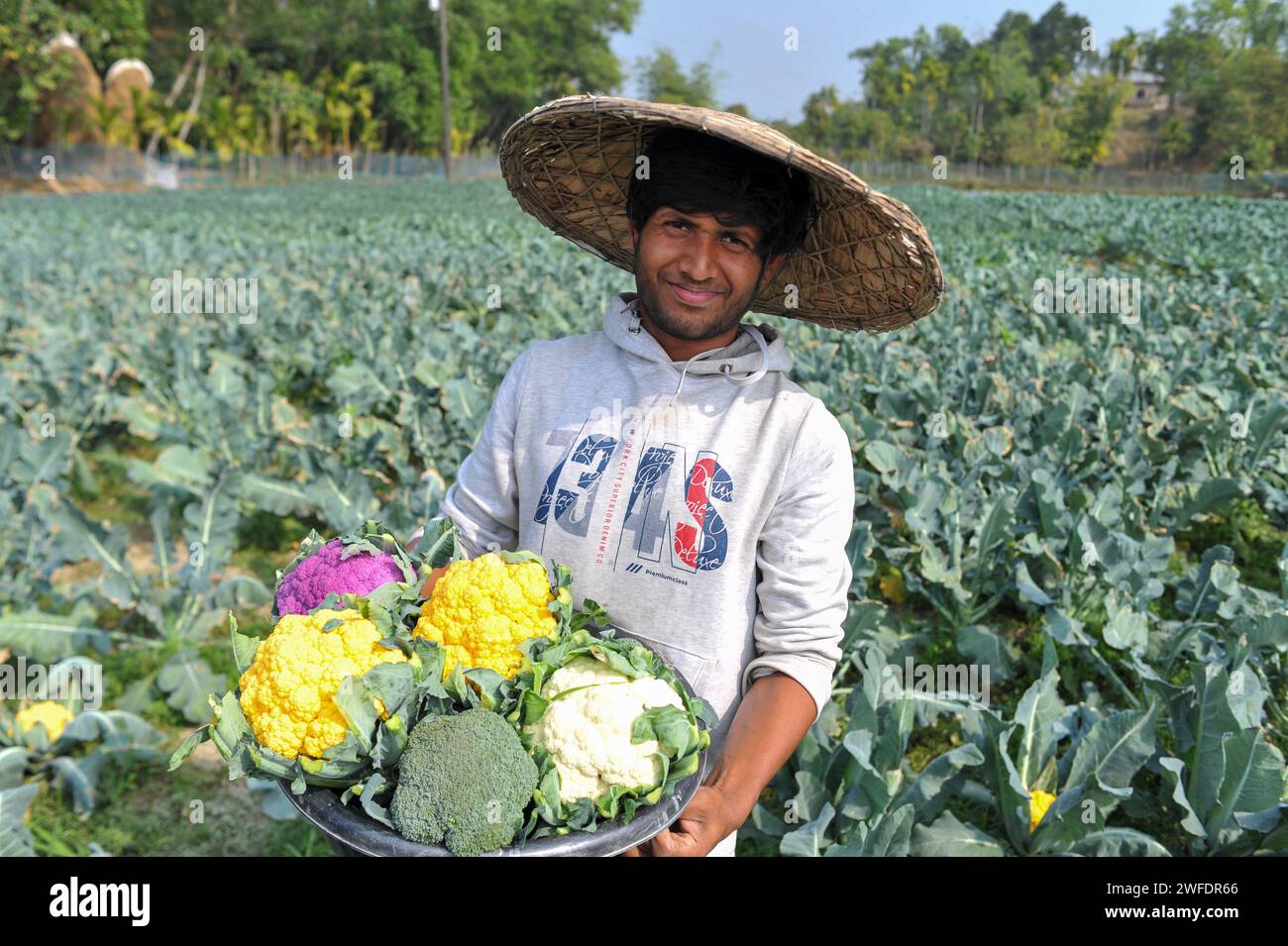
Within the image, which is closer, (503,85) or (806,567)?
(806,567)

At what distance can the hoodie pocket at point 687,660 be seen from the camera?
1564 mm

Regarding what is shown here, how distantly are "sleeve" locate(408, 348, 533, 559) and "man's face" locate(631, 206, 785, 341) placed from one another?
32cm

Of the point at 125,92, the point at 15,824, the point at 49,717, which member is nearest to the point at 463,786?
the point at 15,824

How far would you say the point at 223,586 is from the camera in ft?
12.1

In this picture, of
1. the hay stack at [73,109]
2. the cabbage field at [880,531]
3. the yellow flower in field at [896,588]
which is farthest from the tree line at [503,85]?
the yellow flower in field at [896,588]

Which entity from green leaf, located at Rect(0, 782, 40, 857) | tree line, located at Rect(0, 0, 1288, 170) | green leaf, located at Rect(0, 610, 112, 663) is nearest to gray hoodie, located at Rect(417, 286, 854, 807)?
green leaf, located at Rect(0, 782, 40, 857)

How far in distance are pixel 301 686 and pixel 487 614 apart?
0.93 ft

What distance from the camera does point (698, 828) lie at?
1.35 m

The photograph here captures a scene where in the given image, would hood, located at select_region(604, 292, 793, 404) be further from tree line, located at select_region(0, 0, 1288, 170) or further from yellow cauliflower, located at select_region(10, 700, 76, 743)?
tree line, located at select_region(0, 0, 1288, 170)

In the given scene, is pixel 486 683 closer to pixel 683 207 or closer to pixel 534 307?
pixel 683 207

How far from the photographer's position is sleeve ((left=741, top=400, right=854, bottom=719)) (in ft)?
5.03

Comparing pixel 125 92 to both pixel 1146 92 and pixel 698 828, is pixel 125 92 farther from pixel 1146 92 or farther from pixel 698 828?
pixel 1146 92

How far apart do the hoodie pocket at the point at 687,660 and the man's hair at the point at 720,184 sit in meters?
0.72
